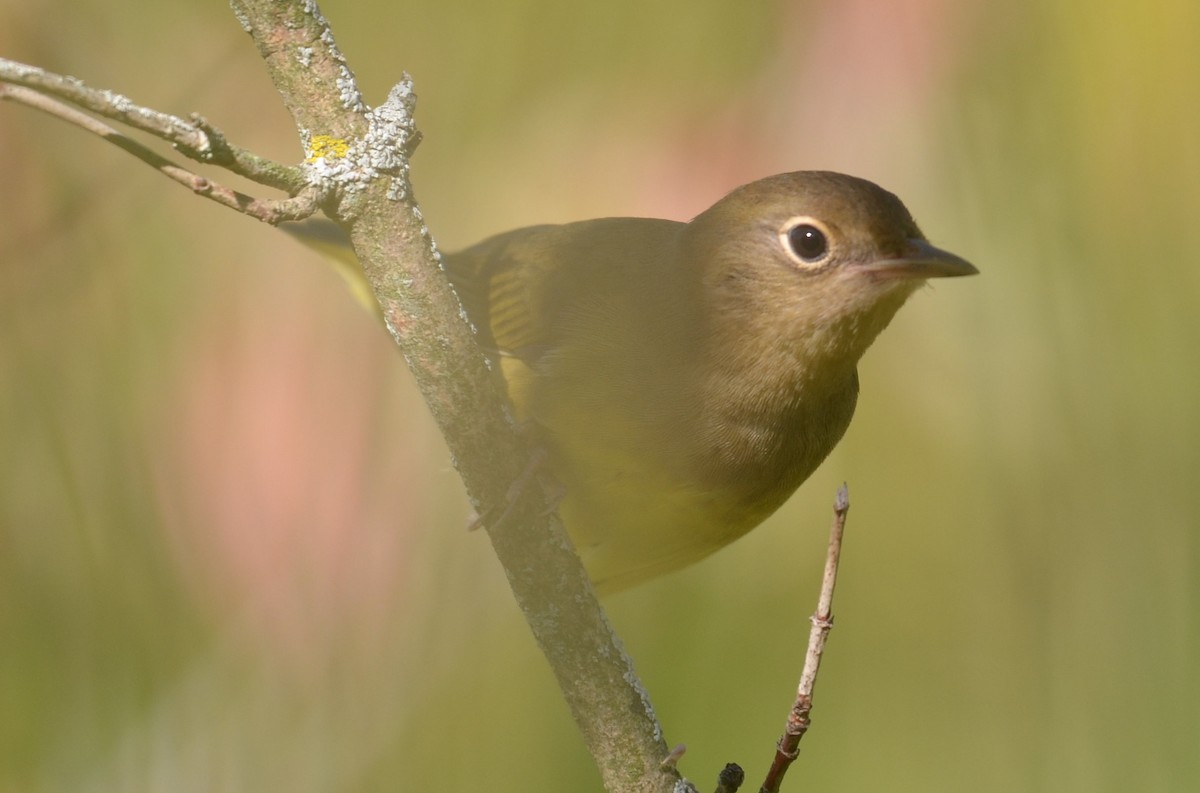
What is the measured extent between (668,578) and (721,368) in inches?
58.5

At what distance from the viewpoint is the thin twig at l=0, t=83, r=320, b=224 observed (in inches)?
60.1

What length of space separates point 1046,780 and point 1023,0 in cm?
268

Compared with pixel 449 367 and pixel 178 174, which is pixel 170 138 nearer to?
pixel 178 174

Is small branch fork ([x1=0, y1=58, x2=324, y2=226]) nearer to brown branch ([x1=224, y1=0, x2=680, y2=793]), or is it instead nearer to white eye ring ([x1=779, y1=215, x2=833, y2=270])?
brown branch ([x1=224, y1=0, x2=680, y2=793])

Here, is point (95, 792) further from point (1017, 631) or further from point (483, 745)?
point (1017, 631)

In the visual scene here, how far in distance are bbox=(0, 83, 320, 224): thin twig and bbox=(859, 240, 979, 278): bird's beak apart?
1.31 meters

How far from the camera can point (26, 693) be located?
3084 millimetres

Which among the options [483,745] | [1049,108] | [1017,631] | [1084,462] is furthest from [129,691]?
[1049,108]

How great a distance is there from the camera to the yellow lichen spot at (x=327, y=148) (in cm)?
193

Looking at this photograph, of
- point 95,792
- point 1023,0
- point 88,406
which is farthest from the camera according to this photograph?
point 1023,0

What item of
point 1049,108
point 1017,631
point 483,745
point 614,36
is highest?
point 614,36

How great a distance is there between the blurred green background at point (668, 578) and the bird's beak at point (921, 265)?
1175 mm

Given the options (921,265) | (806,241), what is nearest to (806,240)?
(806,241)

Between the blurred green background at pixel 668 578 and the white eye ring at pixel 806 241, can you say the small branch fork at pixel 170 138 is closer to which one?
the white eye ring at pixel 806 241
